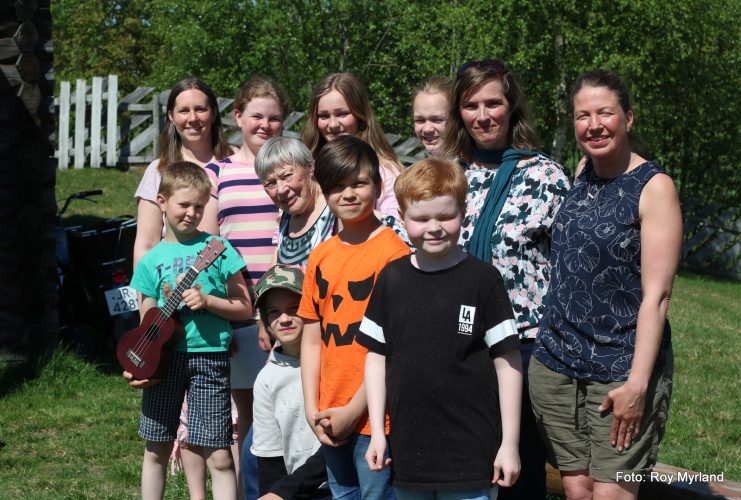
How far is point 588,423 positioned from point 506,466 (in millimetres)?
446

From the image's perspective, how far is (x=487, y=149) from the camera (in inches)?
152

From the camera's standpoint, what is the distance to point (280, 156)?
4.09 metres

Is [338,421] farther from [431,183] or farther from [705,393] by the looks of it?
[705,393]

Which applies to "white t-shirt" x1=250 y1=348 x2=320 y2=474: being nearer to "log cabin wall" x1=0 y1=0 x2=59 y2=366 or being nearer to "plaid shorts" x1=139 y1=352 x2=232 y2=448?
"plaid shorts" x1=139 y1=352 x2=232 y2=448

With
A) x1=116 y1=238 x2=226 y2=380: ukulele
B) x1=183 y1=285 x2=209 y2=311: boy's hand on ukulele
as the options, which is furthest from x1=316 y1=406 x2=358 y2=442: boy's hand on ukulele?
x1=116 y1=238 x2=226 y2=380: ukulele

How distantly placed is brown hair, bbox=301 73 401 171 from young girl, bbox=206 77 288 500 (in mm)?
343

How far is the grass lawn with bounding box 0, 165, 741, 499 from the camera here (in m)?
5.52

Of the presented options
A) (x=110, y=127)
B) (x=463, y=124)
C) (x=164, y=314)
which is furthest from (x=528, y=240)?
(x=110, y=127)

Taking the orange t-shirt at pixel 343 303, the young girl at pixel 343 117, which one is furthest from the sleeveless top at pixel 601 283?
the young girl at pixel 343 117

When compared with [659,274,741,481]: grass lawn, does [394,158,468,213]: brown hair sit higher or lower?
higher

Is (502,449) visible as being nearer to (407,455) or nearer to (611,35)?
(407,455)

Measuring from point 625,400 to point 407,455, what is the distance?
0.71 metres

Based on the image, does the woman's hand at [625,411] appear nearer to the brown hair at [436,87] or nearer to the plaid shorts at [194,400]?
the plaid shorts at [194,400]

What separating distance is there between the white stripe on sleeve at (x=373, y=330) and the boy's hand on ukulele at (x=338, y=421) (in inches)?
11.2
